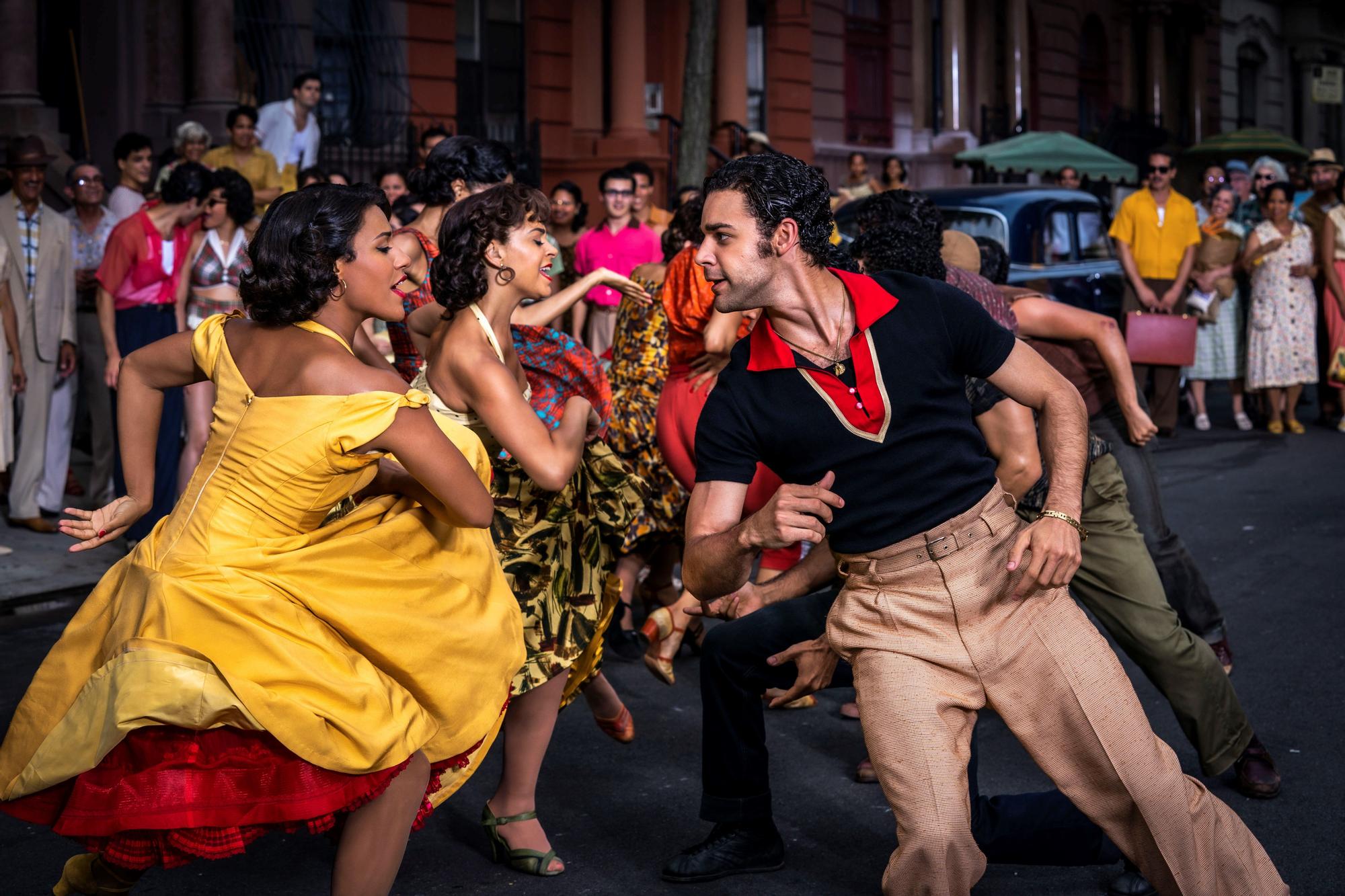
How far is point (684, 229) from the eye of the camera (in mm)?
6602

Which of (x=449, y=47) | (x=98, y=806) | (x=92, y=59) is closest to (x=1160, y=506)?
(x=98, y=806)

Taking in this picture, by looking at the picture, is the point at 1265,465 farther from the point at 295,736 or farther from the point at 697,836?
the point at 295,736

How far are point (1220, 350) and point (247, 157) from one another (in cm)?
846

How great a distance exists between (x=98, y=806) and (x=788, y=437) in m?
1.61

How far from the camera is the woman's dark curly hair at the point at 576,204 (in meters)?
11.9

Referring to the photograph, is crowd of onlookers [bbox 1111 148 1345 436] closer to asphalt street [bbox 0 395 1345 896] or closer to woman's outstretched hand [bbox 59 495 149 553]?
asphalt street [bbox 0 395 1345 896]

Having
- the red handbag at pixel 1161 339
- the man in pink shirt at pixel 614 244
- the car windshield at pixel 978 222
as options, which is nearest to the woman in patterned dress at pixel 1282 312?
the car windshield at pixel 978 222

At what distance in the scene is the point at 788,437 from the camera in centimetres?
341

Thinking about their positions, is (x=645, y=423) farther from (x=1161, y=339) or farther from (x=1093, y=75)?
(x=1093, y=75)

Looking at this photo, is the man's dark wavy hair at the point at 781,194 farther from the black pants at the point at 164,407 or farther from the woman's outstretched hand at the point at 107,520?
the black pants at the point at 164,407

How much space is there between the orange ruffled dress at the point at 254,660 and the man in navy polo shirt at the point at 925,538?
0.63m

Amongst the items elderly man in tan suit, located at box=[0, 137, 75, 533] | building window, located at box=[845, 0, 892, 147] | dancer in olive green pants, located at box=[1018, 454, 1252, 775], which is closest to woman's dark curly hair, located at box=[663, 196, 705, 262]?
dancer in olive green pants, located at box=[1018, 454, 1252, 775]

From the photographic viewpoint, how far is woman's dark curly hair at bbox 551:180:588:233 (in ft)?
38.9

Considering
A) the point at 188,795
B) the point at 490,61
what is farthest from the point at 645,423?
the point at 490,61
